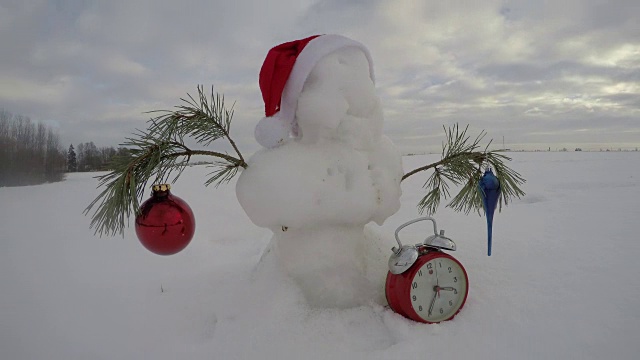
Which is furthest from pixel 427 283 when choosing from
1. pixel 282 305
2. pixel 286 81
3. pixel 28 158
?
pixel 28 158

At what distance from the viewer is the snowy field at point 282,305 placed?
39.9 inches

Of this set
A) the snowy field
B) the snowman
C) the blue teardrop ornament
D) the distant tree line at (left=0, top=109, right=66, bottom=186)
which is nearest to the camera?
the snowy field

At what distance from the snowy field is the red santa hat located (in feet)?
1.64

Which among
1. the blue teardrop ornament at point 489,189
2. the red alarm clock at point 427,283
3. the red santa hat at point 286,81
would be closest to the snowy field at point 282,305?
the red alarm clock at point 427,283

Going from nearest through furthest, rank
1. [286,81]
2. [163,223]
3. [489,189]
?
[163,223] → [286,81] → [489,189]

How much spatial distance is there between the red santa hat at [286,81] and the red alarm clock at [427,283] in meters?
0.55

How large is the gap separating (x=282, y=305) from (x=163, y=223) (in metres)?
0.45

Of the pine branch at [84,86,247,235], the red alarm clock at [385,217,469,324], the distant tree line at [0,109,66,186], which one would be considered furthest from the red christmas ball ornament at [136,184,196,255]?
the distant tree line at [0,109,66,186]

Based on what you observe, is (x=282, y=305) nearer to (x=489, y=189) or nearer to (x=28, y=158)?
(x=489, y=189)

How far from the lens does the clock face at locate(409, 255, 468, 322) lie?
1102 mm

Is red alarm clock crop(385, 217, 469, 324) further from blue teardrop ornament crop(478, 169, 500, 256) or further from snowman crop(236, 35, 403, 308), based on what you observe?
blue teardrop ornament crop(478, 169, 500, 256)

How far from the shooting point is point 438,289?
3.67 feet

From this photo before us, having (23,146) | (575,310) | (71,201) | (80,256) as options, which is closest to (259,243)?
(80,256)

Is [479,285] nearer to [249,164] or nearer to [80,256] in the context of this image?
[249,164]
